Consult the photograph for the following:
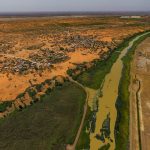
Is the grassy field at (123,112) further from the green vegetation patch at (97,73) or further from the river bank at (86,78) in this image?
the green vegetation patch at (97,73)

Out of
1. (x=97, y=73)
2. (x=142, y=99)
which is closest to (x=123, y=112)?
(x=142, y=99)

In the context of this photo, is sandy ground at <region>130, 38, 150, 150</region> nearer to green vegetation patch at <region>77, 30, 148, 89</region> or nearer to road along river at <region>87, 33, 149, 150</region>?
road along river at <region>87, 33, 149, 150</region>

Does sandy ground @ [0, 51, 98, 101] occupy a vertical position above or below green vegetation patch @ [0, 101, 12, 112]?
above

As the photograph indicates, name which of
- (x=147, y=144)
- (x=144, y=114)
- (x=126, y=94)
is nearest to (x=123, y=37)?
(x=126, y=94)

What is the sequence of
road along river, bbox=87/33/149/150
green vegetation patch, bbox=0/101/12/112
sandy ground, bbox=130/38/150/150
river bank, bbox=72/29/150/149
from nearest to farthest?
river bank, bbox=72/29/150/149
road along river, bbox=87/33/149/150
sandy ground, bbox=130/38/150/150
green vegetation patch, bbox=0/101/12/112

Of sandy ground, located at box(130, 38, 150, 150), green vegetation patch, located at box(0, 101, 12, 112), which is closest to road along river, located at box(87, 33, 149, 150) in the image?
sandy ground, located at box(130, 38, 150, 150)

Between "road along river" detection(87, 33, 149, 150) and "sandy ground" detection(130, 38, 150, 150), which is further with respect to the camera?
"sandy ground" detection(130, 38, 150, 150)

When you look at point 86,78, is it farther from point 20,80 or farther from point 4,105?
point 4,105
